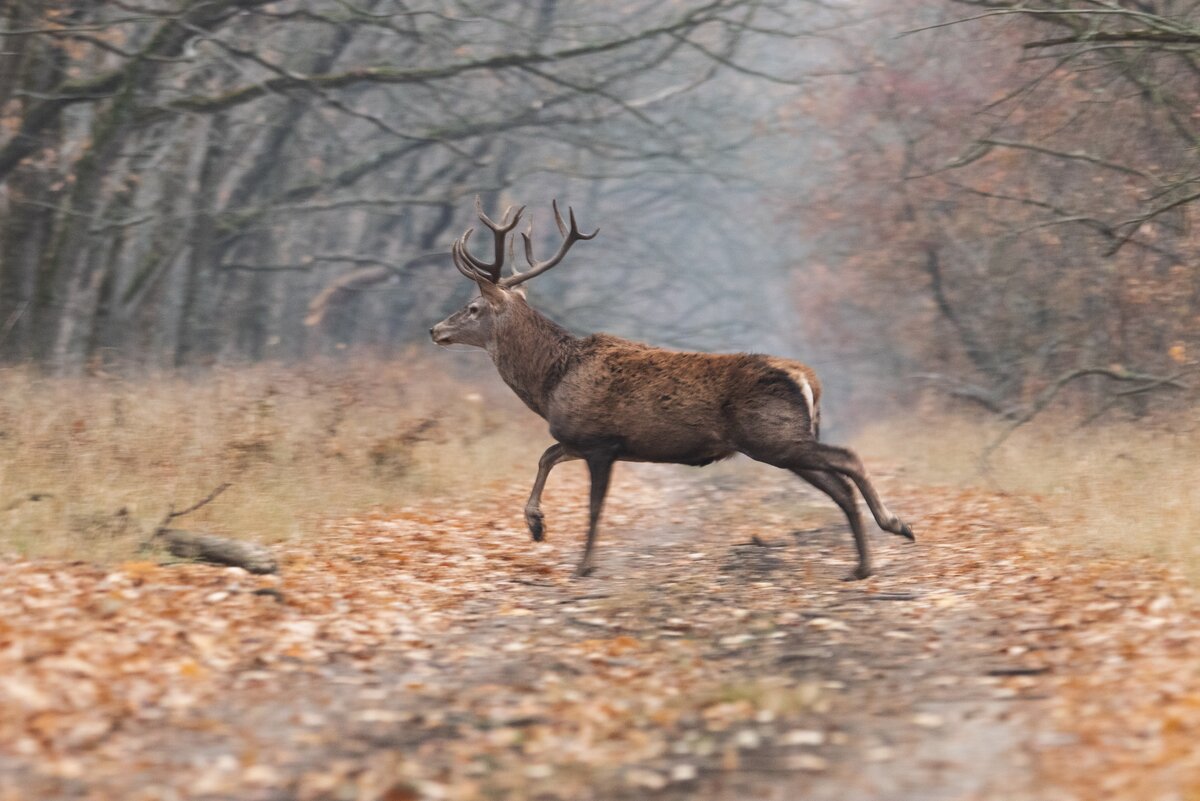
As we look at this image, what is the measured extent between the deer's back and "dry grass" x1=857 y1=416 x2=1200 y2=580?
2.52 meters

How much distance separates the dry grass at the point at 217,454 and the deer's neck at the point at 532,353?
215 centimetres

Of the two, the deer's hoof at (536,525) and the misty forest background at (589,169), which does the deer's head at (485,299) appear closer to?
the deer's hoof at (536,525)

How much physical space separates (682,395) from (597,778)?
4826 millimetres

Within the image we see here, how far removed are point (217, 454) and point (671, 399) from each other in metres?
4.62

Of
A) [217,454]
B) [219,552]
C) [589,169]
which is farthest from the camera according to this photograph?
[589,169]

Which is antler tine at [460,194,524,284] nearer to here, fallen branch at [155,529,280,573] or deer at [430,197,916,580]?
deer at [430,197,916,580]

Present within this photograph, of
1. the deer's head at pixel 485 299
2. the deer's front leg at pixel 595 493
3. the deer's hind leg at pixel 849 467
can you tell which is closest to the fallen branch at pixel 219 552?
the deer's front leg at pixel 595 493

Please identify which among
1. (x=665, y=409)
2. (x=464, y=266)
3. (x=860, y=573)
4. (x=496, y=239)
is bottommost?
(x=860, y=573)

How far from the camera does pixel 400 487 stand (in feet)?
44.9

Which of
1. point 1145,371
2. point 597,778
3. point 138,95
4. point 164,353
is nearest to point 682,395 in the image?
point 597,778

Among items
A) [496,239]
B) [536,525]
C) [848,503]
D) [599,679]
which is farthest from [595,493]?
[599,679]

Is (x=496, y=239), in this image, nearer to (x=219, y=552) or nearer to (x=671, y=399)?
(x=671, y=399)

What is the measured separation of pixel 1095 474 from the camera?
510 inches

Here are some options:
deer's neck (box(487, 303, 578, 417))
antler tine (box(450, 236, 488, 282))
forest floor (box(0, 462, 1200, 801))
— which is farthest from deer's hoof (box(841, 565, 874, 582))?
antler tine (box(450, 236, 488, 282))
